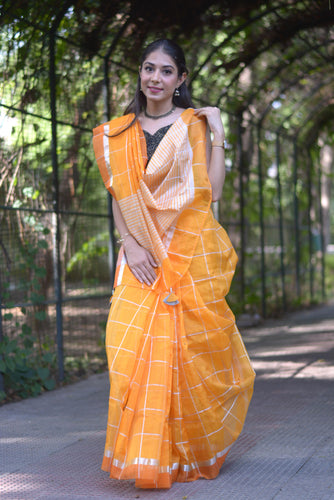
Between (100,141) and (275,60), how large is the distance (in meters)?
6.84

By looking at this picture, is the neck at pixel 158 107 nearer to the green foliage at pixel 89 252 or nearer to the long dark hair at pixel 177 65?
the long dark hair at pixel 177 65

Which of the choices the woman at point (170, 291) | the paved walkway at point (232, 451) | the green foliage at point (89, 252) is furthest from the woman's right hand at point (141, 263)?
the green foliage at point (89, 252)

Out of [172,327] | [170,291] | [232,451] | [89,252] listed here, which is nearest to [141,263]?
[170,291]

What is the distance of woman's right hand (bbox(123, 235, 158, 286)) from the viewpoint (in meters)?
3.09

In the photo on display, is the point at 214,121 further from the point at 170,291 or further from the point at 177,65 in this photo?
the point at 170,291

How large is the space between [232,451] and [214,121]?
164cm

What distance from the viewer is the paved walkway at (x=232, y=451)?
2.96m

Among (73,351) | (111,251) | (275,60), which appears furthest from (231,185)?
(73,351)

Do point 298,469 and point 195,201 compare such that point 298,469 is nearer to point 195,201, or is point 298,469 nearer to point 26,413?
point 195,201

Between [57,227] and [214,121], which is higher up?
[214,121]

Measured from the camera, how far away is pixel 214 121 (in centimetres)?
319

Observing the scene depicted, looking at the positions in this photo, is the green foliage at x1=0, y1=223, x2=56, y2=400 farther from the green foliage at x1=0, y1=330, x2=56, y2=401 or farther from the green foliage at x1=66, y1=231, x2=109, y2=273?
the green foliage at x1=66, y1=231, x2=109, y2=273

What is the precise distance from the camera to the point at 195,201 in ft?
10.4

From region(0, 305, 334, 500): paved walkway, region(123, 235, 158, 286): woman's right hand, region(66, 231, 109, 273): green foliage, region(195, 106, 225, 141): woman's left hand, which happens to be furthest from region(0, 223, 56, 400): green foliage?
region(195, 106, 225, 141): woman's left hand
